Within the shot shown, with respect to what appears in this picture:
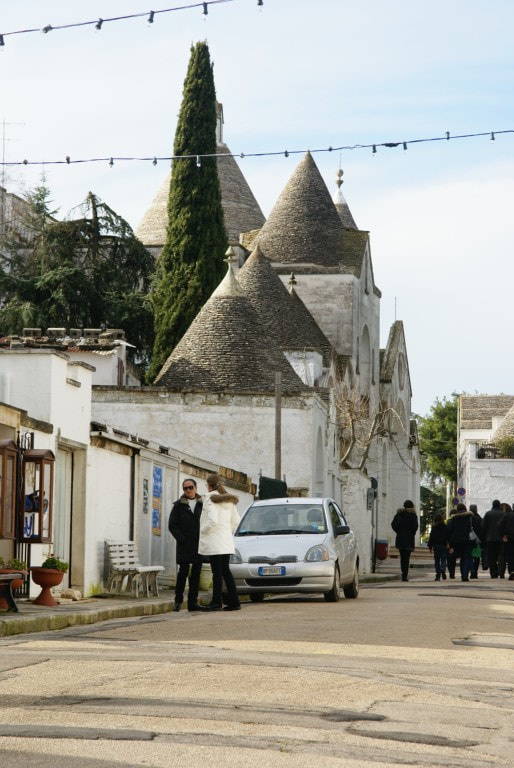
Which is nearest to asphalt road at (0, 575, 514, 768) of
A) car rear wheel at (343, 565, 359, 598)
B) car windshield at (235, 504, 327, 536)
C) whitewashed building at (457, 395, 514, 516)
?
car windshield at (235, 504, 327, 536)

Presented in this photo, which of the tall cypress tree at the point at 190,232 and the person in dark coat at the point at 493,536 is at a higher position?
the tall cypress tree at the point at 190,232

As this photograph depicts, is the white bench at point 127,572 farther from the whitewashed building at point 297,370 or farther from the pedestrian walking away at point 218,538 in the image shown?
the whitewashed building at point 297,370

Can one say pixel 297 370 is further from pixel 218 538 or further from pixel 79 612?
pixel 79 612

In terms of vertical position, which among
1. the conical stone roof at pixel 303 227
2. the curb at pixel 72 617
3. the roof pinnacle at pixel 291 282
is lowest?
the curb at pixel 72 617

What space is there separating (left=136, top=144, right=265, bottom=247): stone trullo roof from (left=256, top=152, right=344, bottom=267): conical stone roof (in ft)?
32.6

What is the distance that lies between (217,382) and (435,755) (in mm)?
37241

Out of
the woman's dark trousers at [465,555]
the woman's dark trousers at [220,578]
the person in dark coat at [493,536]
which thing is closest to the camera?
the woman's dark trousers at [220,578]

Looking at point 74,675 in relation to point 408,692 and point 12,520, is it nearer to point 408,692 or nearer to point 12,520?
point 408,692

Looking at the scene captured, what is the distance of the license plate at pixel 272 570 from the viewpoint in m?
19.8

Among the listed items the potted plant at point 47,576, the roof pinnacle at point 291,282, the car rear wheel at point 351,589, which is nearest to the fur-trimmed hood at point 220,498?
the potted plant at point 47,576

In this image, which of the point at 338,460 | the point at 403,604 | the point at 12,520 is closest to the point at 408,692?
the point at 12,520

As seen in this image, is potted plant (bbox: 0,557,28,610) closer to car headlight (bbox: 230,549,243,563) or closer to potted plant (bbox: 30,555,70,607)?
potted plant (bbox: 30,555,70,607)

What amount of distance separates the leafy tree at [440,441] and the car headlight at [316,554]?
8197 centimetres

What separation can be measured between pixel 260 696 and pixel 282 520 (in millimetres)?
12686
